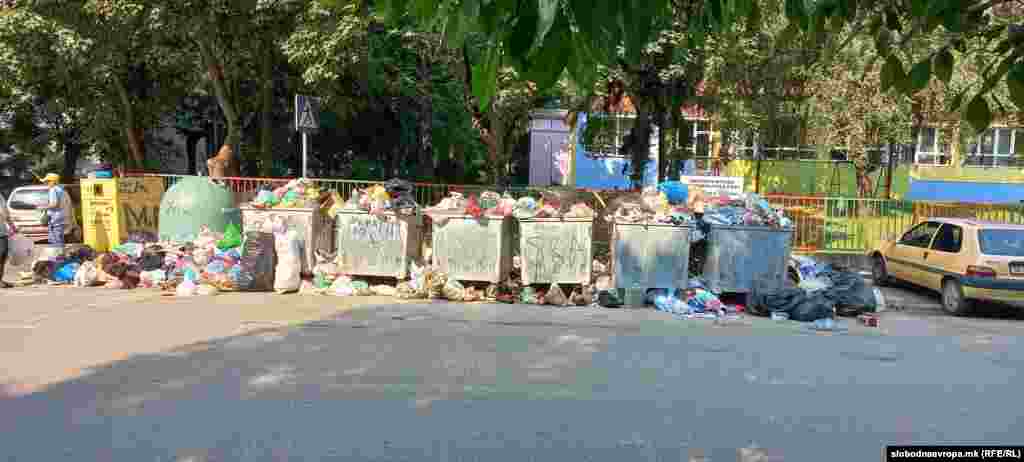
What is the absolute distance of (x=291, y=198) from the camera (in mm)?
10789

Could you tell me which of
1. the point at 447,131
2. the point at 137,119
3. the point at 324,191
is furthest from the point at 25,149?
the point at 324,191

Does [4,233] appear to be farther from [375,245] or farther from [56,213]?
[375,245]

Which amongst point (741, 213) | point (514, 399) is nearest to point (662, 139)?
point (741, 213)

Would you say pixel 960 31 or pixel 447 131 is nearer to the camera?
pixel 960 31

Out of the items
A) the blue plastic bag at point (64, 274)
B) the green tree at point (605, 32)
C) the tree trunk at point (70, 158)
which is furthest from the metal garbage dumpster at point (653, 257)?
the tree trunk at point (70, 158)

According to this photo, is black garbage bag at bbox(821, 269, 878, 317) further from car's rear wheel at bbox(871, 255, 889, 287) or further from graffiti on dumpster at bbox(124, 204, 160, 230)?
graffiti on dumpster at bbox(124, 204, 160, 230)

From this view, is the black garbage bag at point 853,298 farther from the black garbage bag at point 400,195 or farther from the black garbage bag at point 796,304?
the black garbage bag at point 400,195

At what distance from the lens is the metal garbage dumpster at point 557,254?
9.86 m

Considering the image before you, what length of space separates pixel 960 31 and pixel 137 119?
2157 cm

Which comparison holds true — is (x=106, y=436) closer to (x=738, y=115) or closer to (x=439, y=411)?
(x=439, y=411)

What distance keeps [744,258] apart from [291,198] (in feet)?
22.2

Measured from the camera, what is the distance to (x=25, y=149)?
2425cm

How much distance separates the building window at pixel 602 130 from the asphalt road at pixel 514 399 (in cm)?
1242

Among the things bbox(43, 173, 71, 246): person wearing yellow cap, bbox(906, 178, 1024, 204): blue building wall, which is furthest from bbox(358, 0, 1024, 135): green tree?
bbox(906, 178, 1024, 204): blue building wall
